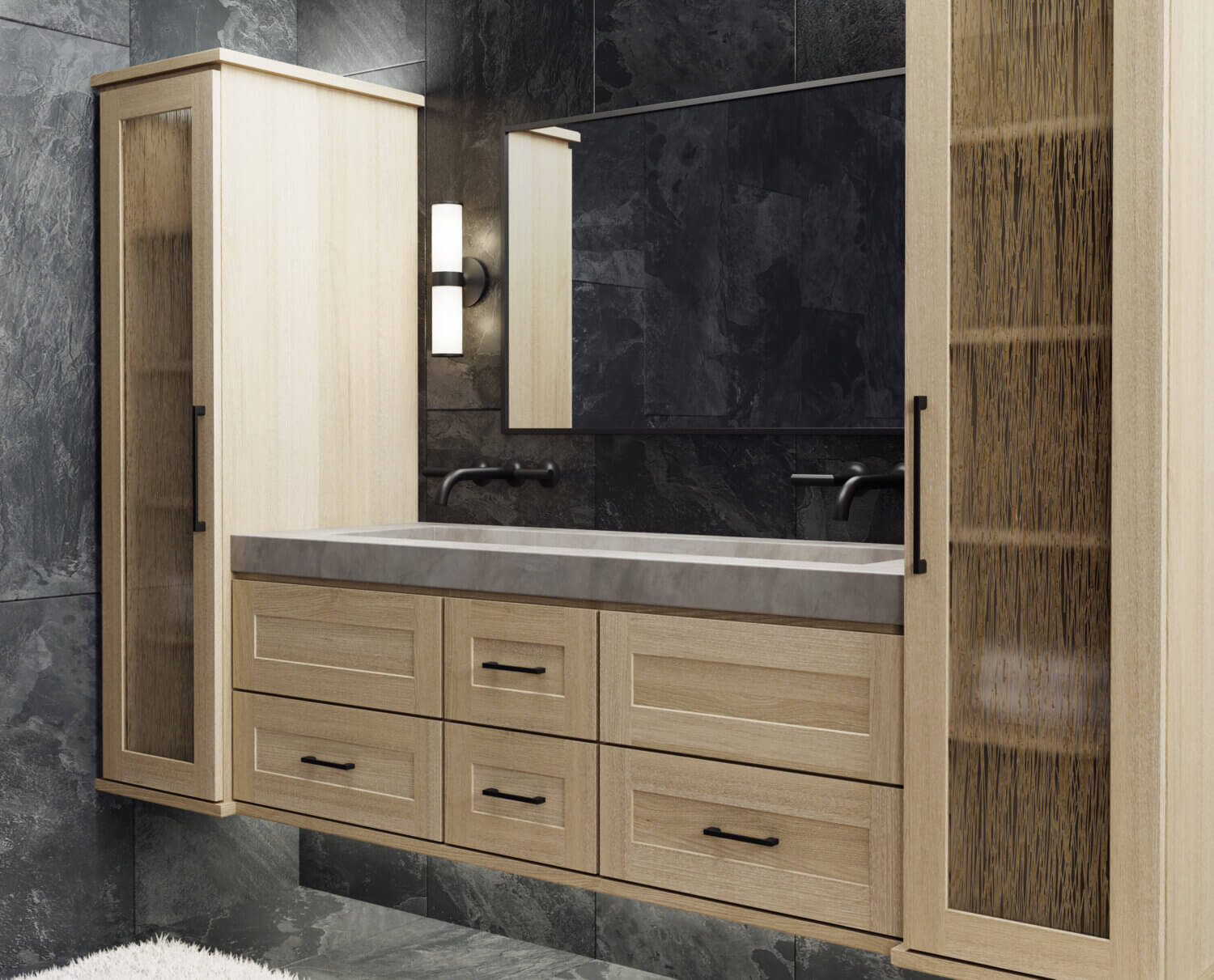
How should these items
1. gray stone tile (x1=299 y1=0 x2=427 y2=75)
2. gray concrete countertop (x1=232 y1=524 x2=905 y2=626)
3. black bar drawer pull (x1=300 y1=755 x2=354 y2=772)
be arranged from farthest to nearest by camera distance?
gray stone tile (x1=299 y1=0 x2=427 y2=75) → black bar drawer pull (x1=300 y1=755 x2=354 y2=772) → gray concrete countertop (x1=232 y1=524 x2=905 y2=626)

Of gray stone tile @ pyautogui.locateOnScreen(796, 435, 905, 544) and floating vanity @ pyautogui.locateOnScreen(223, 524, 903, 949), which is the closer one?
floating vanity @ pyautogui.locateOnScreen(223, 524, 903, 949)

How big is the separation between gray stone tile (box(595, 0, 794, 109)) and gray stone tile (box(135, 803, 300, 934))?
191 cm

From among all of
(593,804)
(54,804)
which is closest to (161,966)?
(54,804)

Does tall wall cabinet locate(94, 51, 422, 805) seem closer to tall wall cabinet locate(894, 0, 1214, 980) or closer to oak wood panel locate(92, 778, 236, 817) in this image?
oak wood panel locate(92, 778, 236, 817)

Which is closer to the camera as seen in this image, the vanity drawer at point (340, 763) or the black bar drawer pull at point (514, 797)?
the black bar drawer pull at point (514, 797)

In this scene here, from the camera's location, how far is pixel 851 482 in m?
2.34

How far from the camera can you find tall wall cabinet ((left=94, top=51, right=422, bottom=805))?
9.44 ft

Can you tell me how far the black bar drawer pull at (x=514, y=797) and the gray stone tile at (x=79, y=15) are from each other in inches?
74.4

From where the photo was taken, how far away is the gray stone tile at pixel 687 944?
2791mm

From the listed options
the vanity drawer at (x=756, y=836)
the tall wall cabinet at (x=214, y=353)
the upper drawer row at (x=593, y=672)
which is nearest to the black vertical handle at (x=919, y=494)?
the upper drawer row at (x=593, y=672)

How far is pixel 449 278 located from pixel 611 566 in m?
1.08

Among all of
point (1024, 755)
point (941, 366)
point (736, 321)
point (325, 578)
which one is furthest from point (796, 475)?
point (325, 578)

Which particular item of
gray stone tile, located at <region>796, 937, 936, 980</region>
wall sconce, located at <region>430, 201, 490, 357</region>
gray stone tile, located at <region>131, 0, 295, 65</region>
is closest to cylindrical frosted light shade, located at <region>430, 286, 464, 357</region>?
wall sconce, located at <region>430, 201, 490, 357</region>

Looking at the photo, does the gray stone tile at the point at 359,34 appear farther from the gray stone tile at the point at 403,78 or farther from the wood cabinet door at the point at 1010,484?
the wood cabinet door at the point at 1010,484
